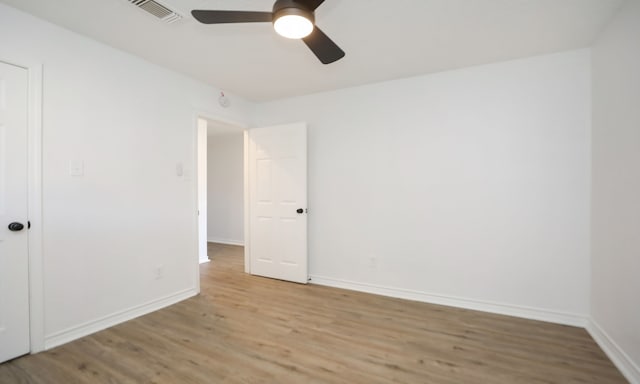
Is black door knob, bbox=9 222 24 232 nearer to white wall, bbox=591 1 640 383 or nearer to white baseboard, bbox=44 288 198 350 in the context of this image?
white baseboard, bbox=44 288 198 350

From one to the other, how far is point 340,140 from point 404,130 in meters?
0.80

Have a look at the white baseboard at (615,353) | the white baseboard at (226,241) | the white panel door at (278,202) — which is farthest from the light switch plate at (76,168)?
the white baseboard at (226,241)

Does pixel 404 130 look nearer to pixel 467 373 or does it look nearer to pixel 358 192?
pixel 358 192

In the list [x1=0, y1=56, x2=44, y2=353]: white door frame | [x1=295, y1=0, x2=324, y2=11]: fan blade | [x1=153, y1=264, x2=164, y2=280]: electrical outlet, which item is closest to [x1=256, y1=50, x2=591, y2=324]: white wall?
[x1=153, y1=264, x2=164, y2=280]: electrical outlet

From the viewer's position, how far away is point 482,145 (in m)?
2.95

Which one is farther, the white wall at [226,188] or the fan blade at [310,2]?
the white wall at [226,188]

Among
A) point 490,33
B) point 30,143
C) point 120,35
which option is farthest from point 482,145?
point 30,143

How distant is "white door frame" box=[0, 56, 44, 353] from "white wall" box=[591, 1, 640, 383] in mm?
4109

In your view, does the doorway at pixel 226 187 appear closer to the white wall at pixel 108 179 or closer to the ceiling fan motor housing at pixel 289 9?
the white wall at pixel 108 179

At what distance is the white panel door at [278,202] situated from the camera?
3.77 m

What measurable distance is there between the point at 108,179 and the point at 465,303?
3657 millimetres

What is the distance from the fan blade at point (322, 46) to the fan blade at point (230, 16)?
0.88 feet

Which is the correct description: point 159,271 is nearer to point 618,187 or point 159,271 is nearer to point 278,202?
point 278,202

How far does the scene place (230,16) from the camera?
1588 millimetres
